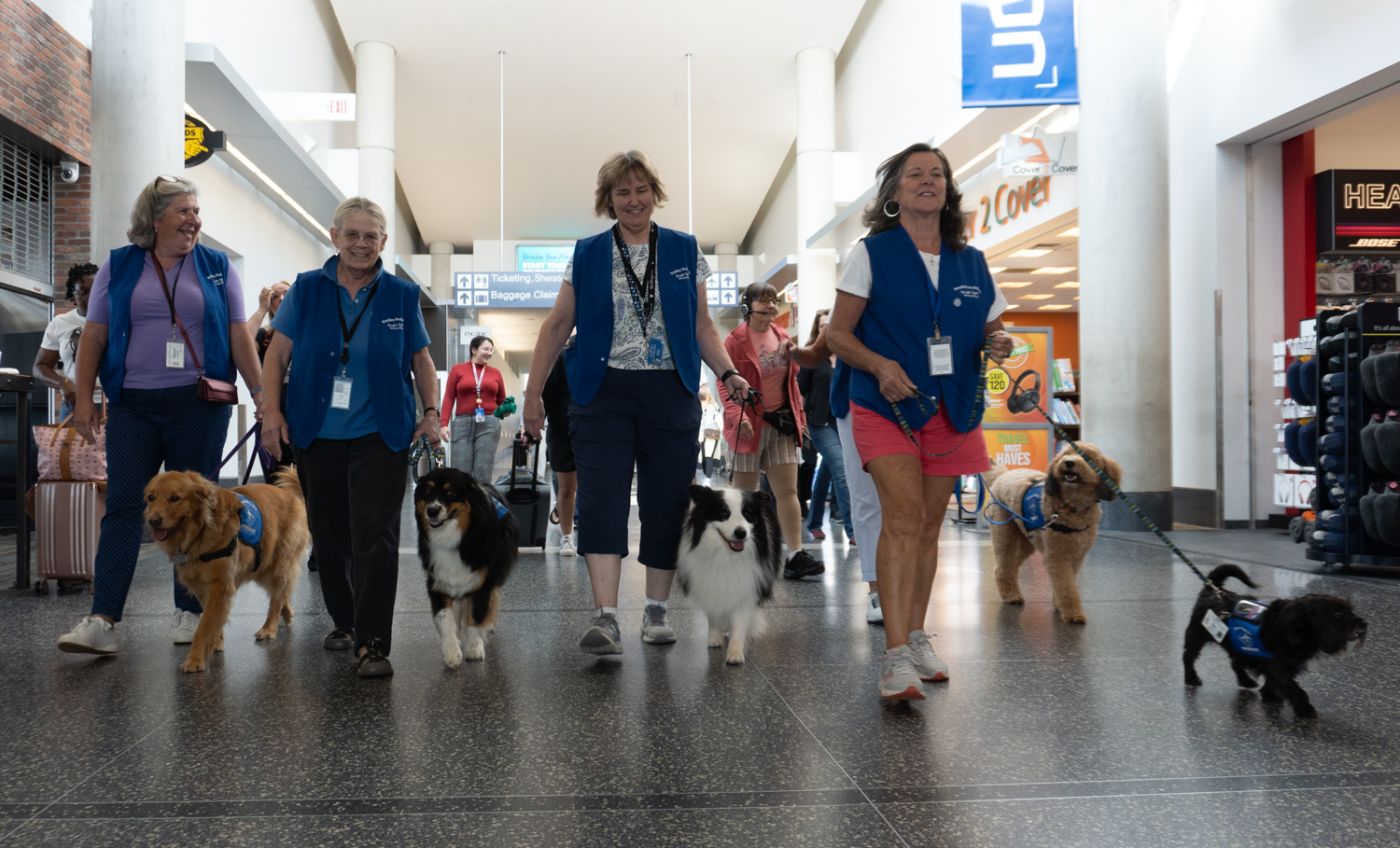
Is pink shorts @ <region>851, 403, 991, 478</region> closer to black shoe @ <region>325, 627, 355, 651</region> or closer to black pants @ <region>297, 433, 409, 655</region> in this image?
black pants @ <region>297, 433, 409, 655</region>

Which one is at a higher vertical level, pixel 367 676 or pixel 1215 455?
pixel 1215 455

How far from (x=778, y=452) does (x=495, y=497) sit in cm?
182

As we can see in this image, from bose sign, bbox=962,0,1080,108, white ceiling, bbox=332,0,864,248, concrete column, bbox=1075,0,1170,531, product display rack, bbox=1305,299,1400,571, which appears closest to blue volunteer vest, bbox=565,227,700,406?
product display rack, bbox=1305,299,1400,571

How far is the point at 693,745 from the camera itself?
2328 mm

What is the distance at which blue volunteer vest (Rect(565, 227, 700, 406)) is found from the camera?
321cm

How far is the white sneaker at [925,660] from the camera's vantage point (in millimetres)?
2922

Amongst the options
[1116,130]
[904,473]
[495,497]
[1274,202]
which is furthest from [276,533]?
[1274,202]

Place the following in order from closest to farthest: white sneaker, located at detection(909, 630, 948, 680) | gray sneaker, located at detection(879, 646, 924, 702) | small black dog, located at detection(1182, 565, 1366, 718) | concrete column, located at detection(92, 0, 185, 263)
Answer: small black dog, located at detection(1182, 565, 1366, 718) < gray sneaker, located at detection(879, 646, 924, 702) < white sneaker, located at detection(909, 630, 948, 680) < concrete column, located at detection(92, 0, 185, 263)

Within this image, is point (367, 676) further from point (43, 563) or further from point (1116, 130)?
point (1116, 130)

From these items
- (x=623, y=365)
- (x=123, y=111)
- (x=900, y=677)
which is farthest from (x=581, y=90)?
(x=900, y=677)

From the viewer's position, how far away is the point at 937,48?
1183 cm

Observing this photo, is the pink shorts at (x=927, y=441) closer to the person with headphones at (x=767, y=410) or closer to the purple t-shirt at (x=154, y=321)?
the person with headphones at (x=767, y=410)

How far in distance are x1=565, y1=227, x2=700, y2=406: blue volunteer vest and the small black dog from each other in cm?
178

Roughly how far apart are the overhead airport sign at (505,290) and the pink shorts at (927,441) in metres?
13.6
